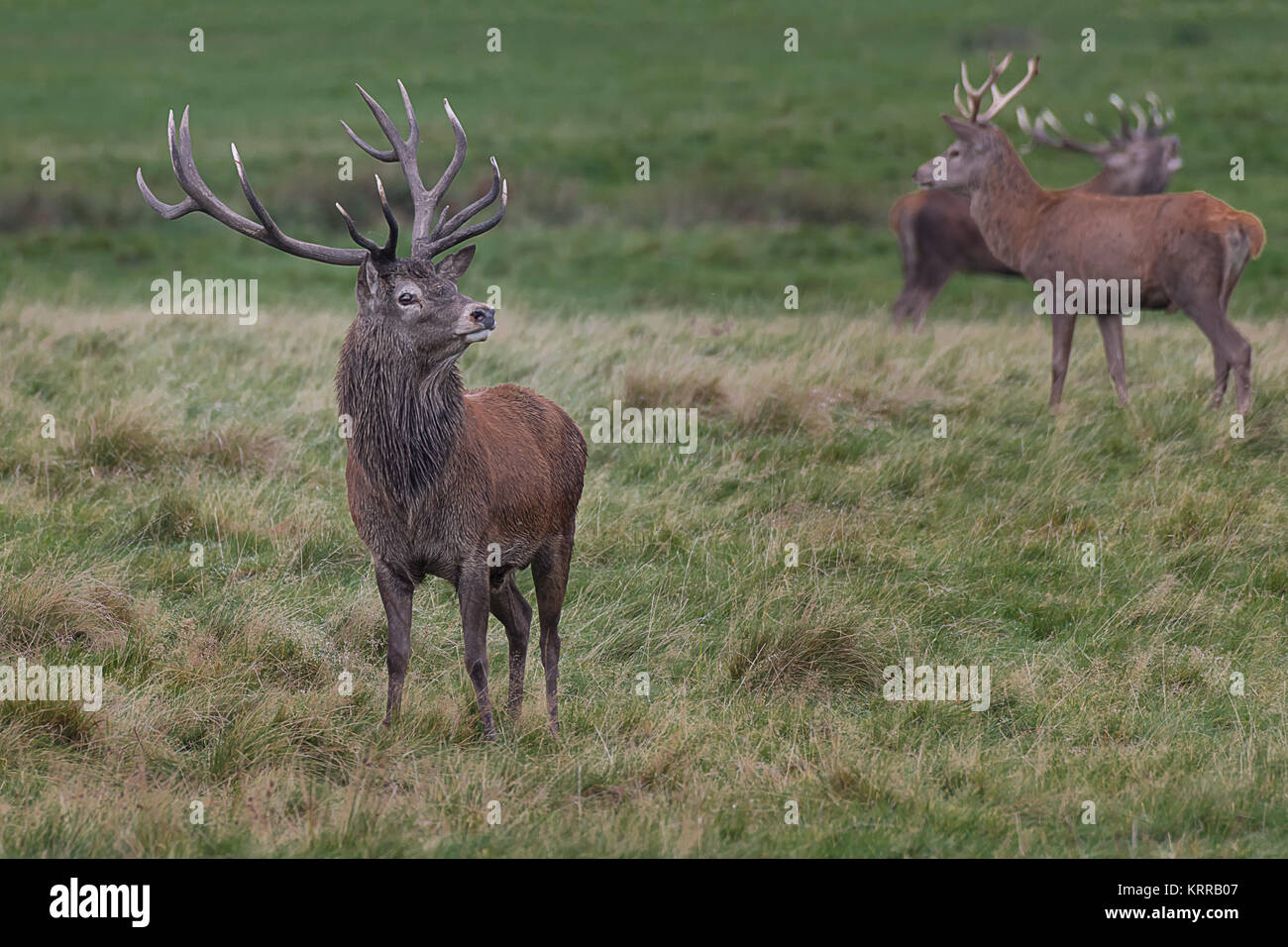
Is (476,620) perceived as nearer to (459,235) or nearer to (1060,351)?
(459,235)

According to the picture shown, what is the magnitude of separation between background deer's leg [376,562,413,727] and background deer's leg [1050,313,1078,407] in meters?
6.07

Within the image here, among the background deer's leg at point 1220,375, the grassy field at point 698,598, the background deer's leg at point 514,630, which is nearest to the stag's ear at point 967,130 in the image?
the grassy field at point 698,598

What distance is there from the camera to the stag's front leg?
5484 mm

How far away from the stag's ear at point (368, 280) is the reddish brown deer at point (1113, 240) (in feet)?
20.1

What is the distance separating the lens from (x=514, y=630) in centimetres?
598

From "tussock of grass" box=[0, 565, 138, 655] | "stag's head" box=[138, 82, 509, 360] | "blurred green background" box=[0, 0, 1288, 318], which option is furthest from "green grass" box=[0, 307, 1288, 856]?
"blurred green background" box=[0, 0, 1288, 318]

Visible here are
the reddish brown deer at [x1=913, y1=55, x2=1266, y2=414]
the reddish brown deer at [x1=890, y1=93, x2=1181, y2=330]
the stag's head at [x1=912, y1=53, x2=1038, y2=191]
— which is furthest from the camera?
the reddish brown deer at [x1=890, y1=93, x2=1181, y2=330]

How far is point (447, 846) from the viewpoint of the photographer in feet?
15.6

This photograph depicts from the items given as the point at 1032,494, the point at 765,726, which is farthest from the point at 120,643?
the point at 1032,494

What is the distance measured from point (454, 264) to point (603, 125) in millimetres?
25223

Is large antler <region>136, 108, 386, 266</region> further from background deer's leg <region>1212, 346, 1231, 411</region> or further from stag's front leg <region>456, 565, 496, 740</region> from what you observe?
background deer's leg <region>1212, 346, 1231, 411</region>

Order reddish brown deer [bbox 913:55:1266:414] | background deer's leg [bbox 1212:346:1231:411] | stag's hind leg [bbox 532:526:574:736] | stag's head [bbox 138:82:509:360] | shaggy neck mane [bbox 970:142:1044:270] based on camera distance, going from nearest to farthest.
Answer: stag's head [bbox 138:82:509:360], stag's hind leg [bbox 532:526:574:736], background deer's leg [bbox 1212:346:1231:411], reddish brown deer [bbox 913:55:1266:414], shaggy neck mane [bbox 970:142:1044:270]

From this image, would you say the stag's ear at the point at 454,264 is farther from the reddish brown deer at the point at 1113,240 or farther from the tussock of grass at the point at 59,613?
the reddish brown deer at the point at 1113,240

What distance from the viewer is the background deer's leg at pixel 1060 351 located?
1048 centimetres
